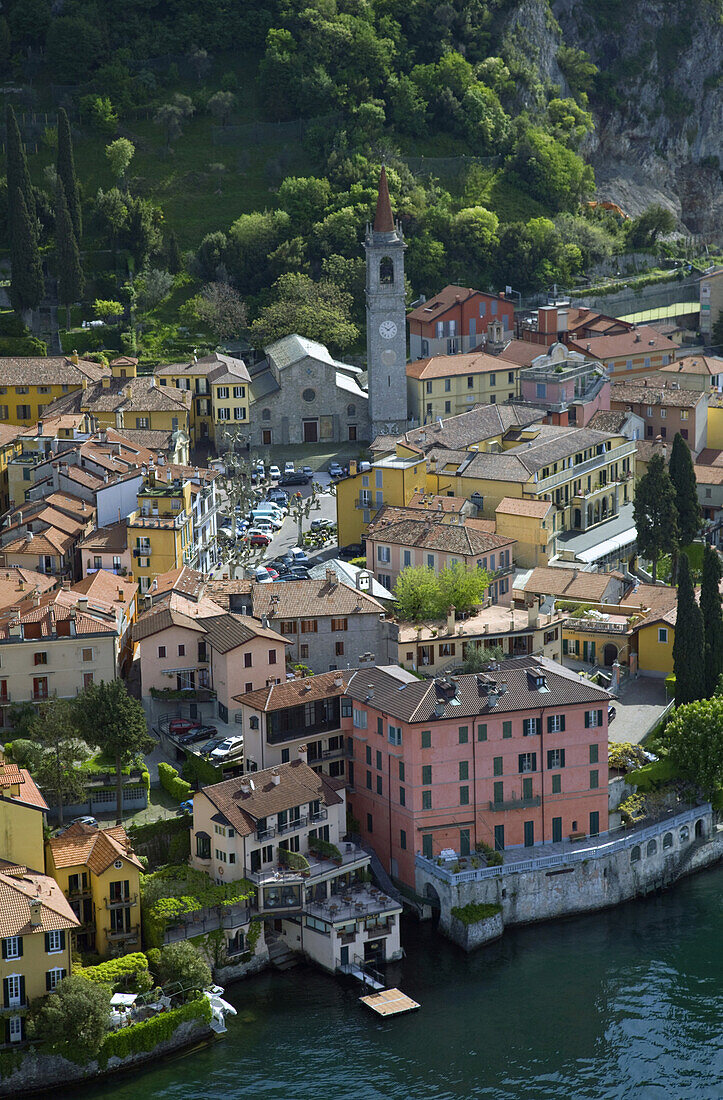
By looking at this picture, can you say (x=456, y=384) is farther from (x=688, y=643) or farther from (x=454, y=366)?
(x=688, y=643)

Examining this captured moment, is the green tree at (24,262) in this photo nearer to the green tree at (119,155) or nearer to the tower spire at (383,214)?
the green tree at (119,155)

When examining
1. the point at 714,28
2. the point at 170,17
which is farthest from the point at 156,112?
the point at 714,28

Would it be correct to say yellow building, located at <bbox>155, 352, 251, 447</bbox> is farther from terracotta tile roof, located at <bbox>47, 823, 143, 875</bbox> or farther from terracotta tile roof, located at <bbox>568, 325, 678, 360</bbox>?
terracotta tile roof, located at <bbox>47, 823, 143, 875</bbox>

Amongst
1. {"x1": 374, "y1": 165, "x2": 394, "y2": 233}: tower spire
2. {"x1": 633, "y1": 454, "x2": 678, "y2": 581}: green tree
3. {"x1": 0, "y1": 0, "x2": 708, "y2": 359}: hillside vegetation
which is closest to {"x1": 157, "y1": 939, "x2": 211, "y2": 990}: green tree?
{"x1": 633, "y1": 454, "x2": 678, "y2": 581}: green tree

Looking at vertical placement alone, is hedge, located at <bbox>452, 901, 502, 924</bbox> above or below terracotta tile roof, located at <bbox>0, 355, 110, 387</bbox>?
below

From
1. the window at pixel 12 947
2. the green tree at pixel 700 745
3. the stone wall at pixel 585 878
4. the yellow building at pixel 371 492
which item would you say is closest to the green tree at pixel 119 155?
the yellow building at pixel 371 492

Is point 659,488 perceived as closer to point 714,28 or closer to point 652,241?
point 652,241
